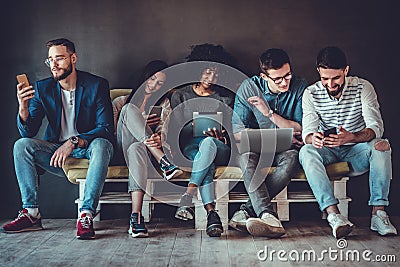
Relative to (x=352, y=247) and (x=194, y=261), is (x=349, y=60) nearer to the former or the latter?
(x=352, y=247)

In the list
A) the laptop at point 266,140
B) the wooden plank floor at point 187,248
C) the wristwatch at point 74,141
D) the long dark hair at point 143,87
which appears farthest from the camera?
the long dark hair at point 143,87

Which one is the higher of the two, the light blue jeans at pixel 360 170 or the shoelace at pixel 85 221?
the light blue jeans at pixel 360 170

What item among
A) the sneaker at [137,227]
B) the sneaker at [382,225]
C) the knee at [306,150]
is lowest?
the sneaker at [382,225]

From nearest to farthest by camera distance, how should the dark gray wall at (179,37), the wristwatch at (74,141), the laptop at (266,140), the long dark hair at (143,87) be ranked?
the laptop at (266,140) → the wristwatch at (74,141) → the long dark hair at (143,87) → the dark gray wall at (179,37)

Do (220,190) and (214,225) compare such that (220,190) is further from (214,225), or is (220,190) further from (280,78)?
(280,78)

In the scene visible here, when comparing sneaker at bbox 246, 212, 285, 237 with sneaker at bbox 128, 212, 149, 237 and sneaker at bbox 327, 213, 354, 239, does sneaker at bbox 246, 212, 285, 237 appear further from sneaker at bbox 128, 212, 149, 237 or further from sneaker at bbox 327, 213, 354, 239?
sneaker at bbox 128, 212, 149, 237

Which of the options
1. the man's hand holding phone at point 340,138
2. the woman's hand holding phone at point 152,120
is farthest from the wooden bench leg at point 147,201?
the man's hand holding phone at point 340,138

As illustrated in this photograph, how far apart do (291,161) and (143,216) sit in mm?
894

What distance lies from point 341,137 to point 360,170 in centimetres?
23

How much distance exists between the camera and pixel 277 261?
9.81 ft

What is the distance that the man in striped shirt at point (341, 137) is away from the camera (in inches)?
138

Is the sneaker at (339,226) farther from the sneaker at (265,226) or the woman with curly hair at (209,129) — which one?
the woman with curly hair at (209,129)

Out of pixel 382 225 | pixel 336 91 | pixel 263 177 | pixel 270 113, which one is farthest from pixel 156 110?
pixel 382 225

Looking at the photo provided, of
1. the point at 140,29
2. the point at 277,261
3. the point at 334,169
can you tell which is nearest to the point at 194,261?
the point at 277,261
